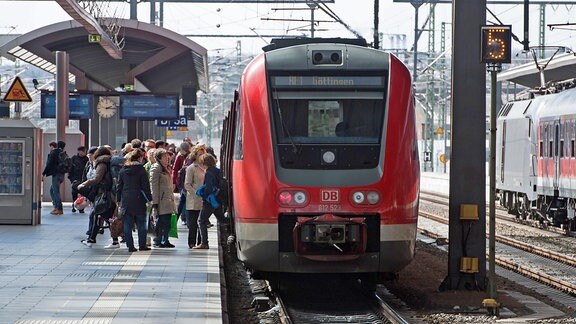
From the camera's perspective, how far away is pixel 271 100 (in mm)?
14789

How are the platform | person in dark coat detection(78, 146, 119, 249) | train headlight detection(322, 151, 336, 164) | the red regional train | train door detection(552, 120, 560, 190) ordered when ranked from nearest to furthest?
1. the platform
2. the red regional train
3. train headlight detection(322, 151, 336, 164)
4. person in dark coat detection(78, 146, 119, 249)
5. train door detection(552, 120, 560, 190)

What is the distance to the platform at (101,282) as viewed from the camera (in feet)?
38.9

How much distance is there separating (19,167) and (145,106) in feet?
35.4

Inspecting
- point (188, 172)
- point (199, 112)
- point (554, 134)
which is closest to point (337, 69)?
point (188, 172)

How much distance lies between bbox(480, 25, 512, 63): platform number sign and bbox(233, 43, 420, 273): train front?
3.88 ft

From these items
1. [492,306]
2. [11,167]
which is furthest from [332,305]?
[11,167]

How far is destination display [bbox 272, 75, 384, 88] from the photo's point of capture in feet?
48.8

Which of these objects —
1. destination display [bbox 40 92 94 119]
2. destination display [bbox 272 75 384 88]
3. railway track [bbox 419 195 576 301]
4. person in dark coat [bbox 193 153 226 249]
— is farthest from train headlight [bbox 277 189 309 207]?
destination display [bbox 40 92 94 119]

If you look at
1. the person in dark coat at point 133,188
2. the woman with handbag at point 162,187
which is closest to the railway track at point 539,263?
the woman with handbag at point 162,187

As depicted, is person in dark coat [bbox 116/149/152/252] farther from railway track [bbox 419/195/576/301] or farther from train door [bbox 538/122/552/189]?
train door [bbox 538/122/552/189]

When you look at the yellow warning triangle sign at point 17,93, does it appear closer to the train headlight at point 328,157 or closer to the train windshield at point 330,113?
the train windshield at point 330,113

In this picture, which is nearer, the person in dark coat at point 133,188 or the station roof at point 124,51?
the person in dark coat at point 133,188

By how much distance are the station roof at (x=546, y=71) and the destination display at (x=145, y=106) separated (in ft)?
37.1

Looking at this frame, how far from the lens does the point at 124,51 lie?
35.8 metres
